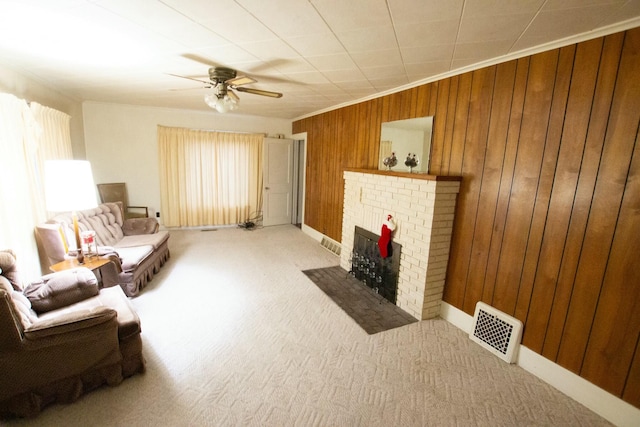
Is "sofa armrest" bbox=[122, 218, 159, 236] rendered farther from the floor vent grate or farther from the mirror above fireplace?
the mirror above fireplace

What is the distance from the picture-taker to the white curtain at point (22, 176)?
2.45m

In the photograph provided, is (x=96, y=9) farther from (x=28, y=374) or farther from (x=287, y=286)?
(x=287, y=286)

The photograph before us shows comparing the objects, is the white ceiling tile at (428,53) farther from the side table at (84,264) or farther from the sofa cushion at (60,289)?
the side table at (84,264)

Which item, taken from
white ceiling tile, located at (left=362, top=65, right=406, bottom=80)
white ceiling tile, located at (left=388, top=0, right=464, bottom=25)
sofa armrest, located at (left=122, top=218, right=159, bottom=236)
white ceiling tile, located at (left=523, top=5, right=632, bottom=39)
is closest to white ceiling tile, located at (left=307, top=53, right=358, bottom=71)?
white ceiling tile, located at (left=362, top=65, right=406, bottom=80)

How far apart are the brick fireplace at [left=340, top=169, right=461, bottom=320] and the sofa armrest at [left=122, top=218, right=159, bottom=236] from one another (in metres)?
3.41

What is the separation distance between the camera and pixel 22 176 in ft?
8.94

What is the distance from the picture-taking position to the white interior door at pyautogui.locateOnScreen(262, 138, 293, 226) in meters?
6.04

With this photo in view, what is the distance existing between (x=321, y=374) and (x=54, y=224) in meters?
3.01

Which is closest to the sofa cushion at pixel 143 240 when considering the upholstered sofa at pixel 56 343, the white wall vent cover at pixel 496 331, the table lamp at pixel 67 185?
the table lamp at pixel 67 185

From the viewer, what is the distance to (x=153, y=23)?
6.01 ft

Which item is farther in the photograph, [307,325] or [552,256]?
[307,325]

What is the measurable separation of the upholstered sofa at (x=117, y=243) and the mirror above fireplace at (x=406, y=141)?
3178mm

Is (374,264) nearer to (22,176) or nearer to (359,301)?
(359,301)

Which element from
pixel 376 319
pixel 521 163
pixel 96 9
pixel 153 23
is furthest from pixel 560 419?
pixel 96 9
